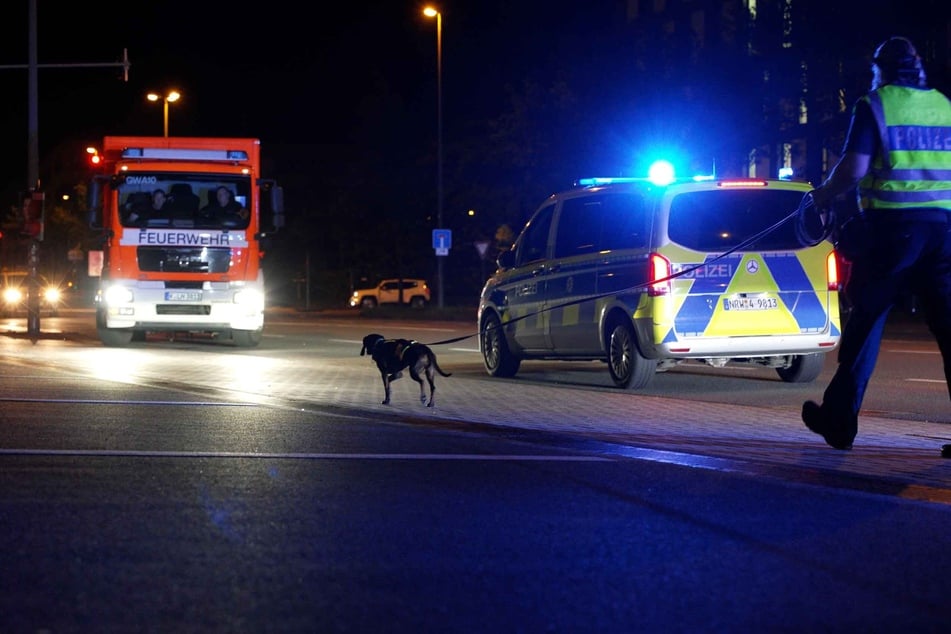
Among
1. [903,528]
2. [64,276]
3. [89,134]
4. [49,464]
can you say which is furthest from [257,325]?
[89,134]

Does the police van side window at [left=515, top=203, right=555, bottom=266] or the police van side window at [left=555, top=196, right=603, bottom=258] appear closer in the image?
the police van side window at [left=555, top=196, right=603, bottom=258]

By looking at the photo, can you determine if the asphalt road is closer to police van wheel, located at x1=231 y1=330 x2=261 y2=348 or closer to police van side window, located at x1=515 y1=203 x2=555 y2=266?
police van side window, located at x1=515 y1=203 x2=555 y2=266

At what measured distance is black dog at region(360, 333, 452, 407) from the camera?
480 inches

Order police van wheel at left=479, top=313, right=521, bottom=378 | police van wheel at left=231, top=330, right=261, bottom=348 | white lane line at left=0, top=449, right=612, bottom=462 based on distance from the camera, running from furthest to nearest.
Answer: police van wheel at left=231, top=330, right=261, bottom=348 < police van wheel at left=479, top=313, right=521, bottom=378 < white lane line at left=0, top=449, right=612, bottom=462

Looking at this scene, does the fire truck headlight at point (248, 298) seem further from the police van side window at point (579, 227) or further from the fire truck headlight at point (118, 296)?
the police van side window at point (579, 227)

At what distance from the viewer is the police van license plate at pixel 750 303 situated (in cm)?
1362

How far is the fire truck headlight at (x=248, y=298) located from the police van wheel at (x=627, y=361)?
9781mm

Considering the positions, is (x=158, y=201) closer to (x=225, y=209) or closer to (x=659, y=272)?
(x=225, y=209)

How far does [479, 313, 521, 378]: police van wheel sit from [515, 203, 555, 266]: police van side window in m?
0.86

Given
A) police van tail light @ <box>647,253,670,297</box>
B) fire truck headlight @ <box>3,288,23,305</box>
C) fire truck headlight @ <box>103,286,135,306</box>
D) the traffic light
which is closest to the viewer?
police van tail light @ <box>647,253,670,297</box>

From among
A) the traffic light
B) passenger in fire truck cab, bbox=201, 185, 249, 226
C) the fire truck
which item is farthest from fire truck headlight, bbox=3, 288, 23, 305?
passenger in fire truck cab, bbox=201, 185, 249, 226

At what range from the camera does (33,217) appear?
25.8 metres

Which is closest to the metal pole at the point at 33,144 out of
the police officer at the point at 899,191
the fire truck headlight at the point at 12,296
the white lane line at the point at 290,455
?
the white lane line at the point at 290,455

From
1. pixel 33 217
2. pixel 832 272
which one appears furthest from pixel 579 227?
pixel 33 217
